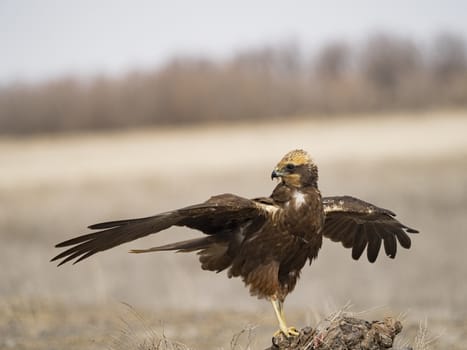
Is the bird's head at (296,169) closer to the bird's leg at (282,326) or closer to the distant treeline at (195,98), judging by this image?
the bird's leg at (282,326)

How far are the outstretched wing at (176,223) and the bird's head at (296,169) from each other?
233 mm

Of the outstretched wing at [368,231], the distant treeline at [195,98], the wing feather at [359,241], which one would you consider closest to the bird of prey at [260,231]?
the outstretched wing at [368,231]

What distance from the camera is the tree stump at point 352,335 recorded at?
161 inches

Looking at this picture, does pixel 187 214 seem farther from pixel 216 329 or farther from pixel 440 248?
pixel 440 248

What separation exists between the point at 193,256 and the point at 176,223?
8523mm

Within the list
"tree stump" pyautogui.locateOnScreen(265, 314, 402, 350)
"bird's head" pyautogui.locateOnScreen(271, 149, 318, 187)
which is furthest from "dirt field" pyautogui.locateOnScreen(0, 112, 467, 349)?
"bird's head" pyautogui.locateOnScreen(271, 149, 318, 187)

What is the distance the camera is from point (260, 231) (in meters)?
4.34

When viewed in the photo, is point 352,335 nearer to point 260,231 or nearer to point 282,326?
point 282,326

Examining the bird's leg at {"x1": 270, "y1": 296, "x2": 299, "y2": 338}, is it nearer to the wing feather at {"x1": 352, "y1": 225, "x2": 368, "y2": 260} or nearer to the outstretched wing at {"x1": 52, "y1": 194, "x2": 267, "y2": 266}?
the outstretched wing at {"x1": 52, "y1": 194, "x2": 267, "y2": 266}

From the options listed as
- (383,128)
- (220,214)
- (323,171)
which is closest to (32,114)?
(383,128)

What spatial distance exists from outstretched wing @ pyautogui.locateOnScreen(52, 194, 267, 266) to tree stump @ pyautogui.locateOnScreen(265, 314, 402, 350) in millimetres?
730

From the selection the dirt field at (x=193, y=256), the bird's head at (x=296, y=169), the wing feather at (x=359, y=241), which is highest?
the bird's head at (x=296, y=169)

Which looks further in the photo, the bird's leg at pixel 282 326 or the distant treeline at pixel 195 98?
the distant treeline at pixel 195 98

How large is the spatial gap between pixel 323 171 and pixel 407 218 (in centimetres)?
352
